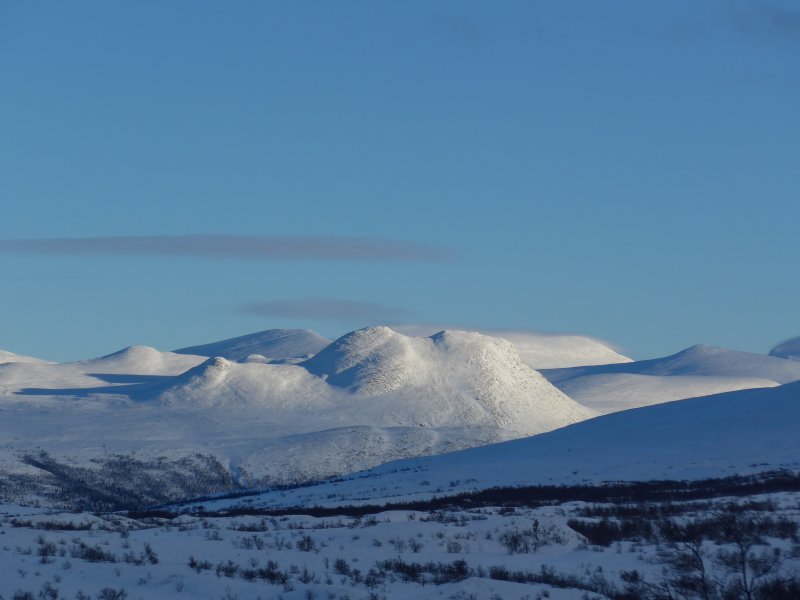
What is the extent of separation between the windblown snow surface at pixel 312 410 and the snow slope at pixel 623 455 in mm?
28098

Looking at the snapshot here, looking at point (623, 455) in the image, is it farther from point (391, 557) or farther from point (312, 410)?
point (312, 410)

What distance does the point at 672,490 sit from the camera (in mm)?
65438

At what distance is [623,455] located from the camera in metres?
91.4

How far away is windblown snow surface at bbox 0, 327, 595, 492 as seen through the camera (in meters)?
133

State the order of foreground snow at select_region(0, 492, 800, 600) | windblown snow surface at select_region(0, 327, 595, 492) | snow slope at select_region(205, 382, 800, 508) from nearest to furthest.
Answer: foreground snow at select_region(0, 492, 800, 600) < snow slope at select_region(205, 382, 800, 508) < windblown snow surface at select_region(0, 327, 595, 492)

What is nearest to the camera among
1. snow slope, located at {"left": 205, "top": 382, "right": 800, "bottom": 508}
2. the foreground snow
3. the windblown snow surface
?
the foreground snow

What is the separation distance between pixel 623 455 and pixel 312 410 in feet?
261

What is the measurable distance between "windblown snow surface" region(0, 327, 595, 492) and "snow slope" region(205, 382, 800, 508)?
2810 centimetres

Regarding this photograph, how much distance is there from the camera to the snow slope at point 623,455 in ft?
257

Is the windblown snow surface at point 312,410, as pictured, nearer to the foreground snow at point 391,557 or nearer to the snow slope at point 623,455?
the snow slope at point 623,455

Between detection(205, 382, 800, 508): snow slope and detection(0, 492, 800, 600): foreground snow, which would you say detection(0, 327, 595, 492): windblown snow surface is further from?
detection(0, 492, 800, 600): foreground snow

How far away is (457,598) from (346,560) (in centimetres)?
678

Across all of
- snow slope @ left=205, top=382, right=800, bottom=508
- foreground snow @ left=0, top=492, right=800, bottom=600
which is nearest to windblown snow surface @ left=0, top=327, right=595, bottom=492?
snow slope @ left=205, top=382, right=800, bottom=508

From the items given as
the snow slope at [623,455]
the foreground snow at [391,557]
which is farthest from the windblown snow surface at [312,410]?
the foreground snow at [391,557]
